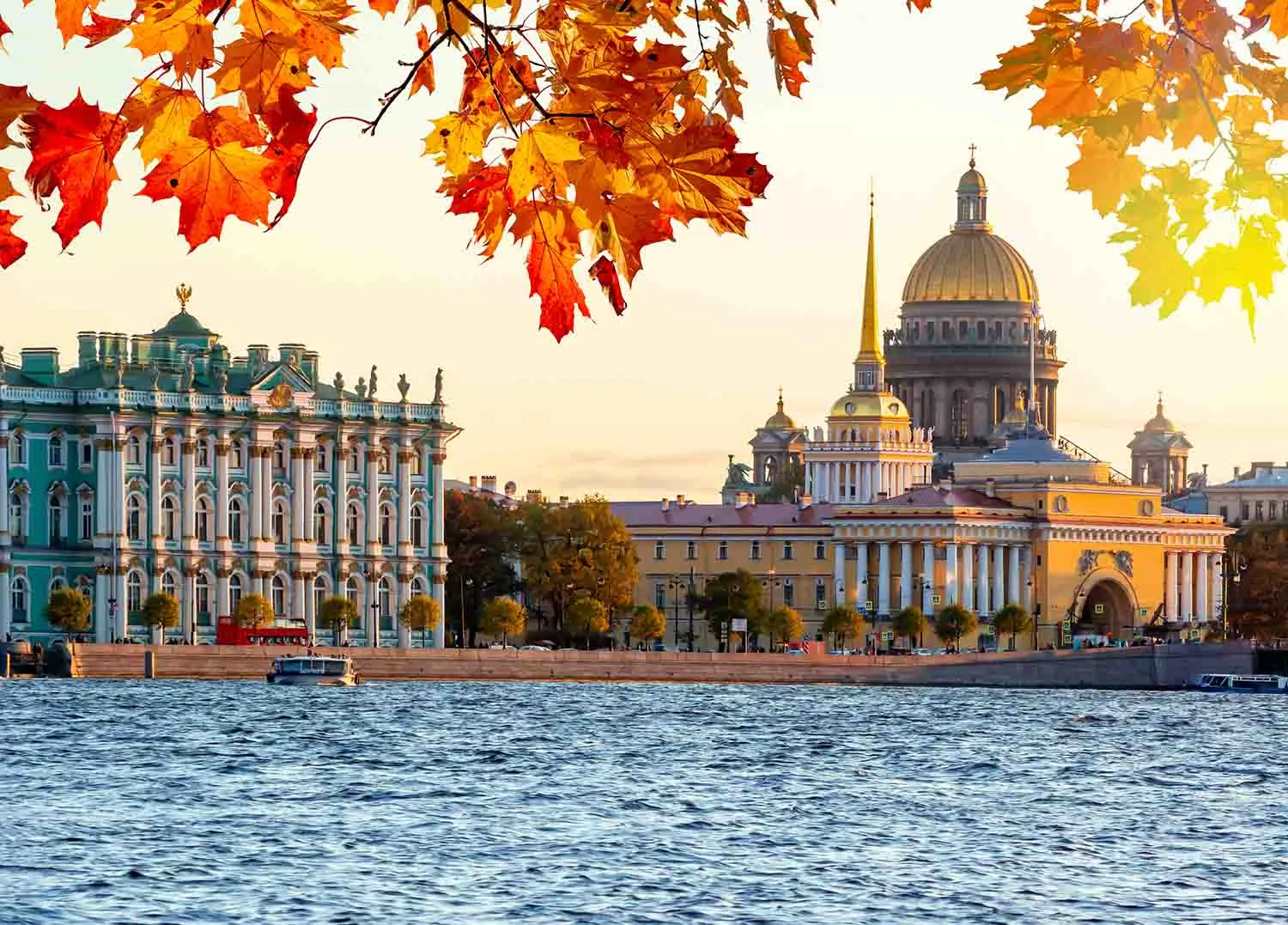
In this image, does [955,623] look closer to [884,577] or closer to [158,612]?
[884,577]

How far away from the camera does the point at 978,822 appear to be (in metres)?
44.0

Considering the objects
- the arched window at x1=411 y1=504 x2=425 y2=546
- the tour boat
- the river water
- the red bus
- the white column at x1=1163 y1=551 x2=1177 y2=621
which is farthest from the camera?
the white column at x1=1163 y1=551 x2=1177 y2=621

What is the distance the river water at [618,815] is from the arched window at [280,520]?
22.3 m

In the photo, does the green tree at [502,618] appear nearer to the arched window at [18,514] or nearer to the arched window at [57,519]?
the arched window at [57,519]

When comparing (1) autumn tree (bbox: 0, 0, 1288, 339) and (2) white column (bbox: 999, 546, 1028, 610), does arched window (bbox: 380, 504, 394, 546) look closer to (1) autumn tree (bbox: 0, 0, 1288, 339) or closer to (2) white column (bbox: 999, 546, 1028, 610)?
(2) white column (bbox: 999, 546, 1028, 610)

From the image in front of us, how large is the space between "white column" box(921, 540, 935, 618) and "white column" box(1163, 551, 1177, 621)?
37.5 ft

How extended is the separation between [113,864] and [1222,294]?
29.9 meters

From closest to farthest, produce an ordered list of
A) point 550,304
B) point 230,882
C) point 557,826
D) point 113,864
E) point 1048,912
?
point 550,304 < point 1048,912 < point 230,882 < point 113,864 < point 557,826

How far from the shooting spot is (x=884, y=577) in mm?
129875

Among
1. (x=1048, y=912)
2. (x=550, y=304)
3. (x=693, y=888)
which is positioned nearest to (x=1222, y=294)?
(x=550, y=304)

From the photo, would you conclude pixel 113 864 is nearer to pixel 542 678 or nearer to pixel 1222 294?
pixel 1222 294

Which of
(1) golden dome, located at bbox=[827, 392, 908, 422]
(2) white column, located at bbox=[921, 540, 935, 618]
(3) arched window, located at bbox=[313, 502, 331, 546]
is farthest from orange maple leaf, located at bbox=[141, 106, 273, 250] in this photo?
(1) golden dome, located at bbox=[827, 392, 908, 422]

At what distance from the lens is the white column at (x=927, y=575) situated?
5059 inches

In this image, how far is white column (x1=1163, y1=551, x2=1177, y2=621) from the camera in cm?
13375
